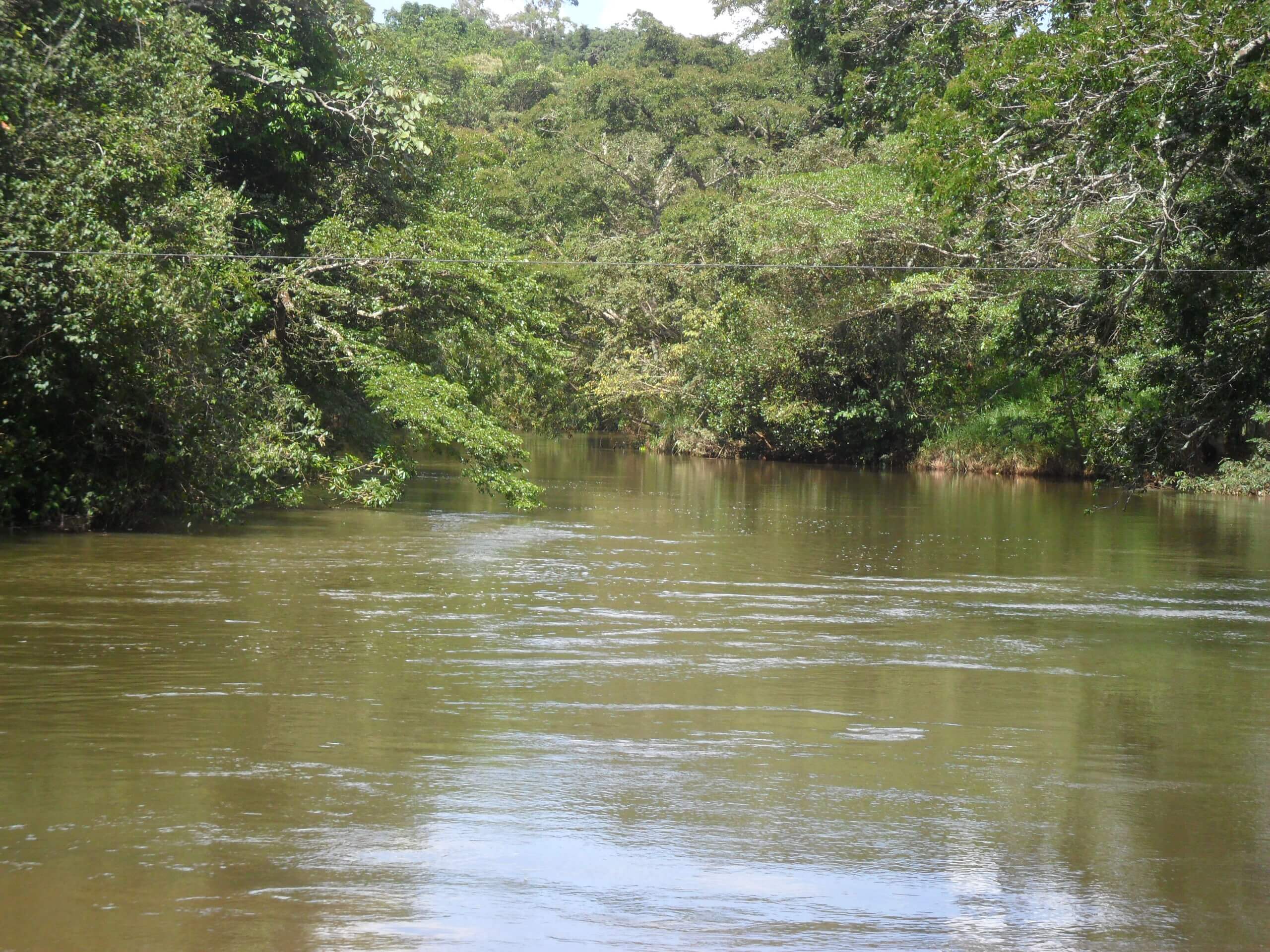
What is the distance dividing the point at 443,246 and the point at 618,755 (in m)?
12.4

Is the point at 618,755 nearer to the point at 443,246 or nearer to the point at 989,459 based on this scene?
the point at 443,246

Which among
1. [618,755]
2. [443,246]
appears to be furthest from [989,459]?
[618,755]

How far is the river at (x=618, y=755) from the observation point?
468cm

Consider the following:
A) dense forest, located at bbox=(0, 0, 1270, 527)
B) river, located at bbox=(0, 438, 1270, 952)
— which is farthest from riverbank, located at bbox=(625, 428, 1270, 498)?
river, located at bbox=(0, 438, 1270, 952)

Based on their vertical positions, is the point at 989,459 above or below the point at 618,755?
above

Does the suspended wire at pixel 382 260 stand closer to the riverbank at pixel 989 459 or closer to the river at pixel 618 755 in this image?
the riverbank at pixel 989 459

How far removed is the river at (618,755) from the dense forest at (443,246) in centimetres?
176

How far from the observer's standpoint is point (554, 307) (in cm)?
4153

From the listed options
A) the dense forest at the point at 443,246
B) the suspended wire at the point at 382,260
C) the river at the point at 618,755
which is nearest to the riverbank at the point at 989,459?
the dense forest at the point at 443,246

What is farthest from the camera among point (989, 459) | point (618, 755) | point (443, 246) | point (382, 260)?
point (989, 459)

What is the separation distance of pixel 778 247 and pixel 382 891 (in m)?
27.1

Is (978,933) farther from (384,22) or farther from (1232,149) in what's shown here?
(384,22)

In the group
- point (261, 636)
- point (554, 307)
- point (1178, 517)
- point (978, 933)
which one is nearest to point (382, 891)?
point (978, 933)

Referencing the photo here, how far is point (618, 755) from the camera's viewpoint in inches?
264
